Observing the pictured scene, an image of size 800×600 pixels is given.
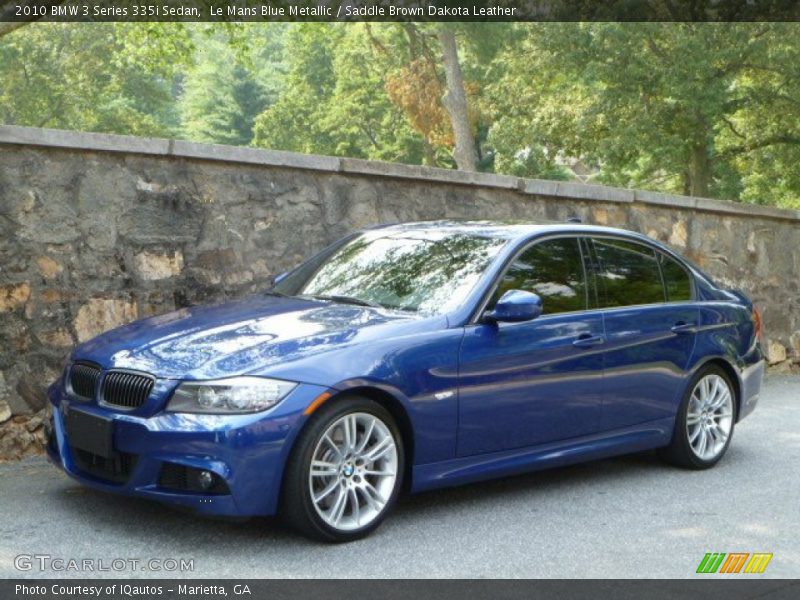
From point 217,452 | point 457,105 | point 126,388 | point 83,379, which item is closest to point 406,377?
point 217,452

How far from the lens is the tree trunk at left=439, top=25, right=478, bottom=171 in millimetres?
36438

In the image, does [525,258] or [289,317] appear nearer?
[289,317]

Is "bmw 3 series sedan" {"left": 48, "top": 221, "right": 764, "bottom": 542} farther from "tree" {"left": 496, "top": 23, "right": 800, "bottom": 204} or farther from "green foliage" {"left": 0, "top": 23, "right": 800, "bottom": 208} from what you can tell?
"tree" {"left": 496, "top": 23, "right": 800, "bottom": 204}

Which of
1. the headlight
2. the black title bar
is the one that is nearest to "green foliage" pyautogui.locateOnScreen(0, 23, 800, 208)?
the black title bar

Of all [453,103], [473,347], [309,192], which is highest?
[453,103]

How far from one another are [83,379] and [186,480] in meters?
0.95

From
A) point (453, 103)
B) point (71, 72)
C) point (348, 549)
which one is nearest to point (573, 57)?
point (453, 103)

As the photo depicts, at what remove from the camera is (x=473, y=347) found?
6.46 meters

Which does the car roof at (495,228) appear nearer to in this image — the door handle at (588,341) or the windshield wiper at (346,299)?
the door handle at (588,341)

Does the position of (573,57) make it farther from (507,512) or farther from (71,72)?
(71,72)

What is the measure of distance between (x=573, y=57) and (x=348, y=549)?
834 inches

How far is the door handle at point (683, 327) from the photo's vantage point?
7.84 metres

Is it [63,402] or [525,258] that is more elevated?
[525,258]

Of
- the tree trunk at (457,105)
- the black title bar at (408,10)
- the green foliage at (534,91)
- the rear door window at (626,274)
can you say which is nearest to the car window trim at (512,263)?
the rear door window at (626,274)
